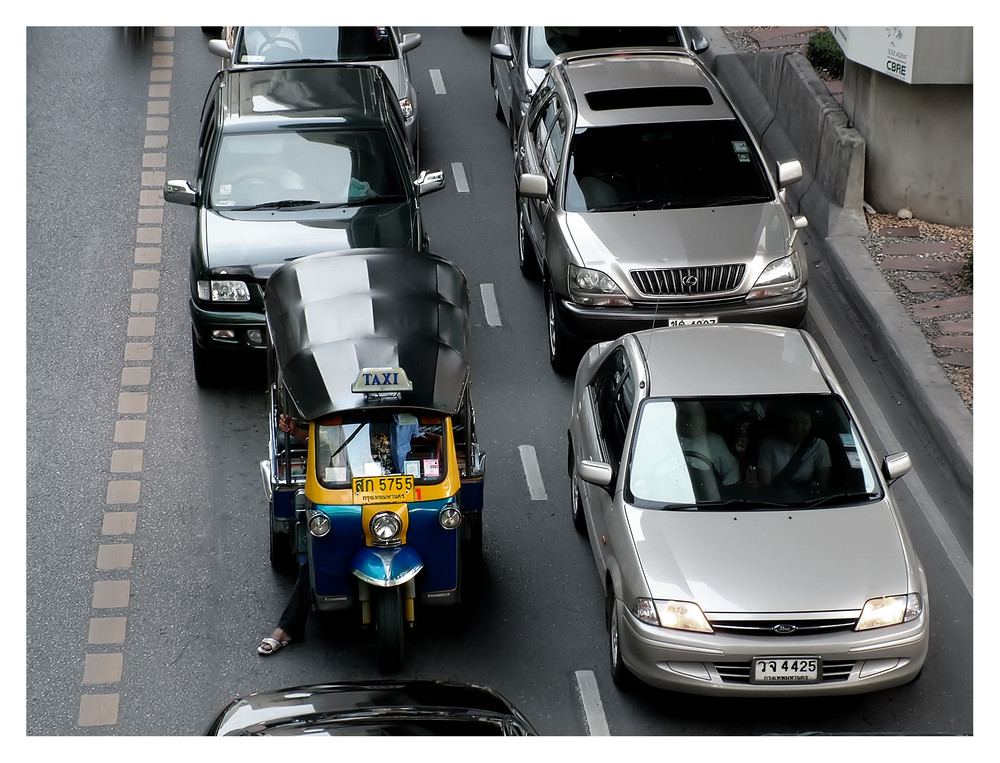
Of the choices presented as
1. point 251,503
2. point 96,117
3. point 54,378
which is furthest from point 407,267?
point 96,117

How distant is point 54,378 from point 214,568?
348 centimetres

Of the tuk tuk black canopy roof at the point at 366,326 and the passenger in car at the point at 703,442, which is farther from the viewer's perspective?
the passenger in car at the point at 703,442

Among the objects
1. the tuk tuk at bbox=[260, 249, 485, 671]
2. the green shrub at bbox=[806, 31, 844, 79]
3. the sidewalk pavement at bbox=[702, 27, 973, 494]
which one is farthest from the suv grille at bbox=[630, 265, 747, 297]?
the green shrub at bbox=[806, 31, 844, 79]

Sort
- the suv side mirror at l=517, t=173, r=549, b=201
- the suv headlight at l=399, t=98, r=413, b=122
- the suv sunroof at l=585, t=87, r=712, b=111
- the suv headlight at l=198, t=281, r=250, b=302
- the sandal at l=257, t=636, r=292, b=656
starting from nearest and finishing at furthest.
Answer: the sandal at l=257, t=636, r=292, b=656, the suv headlight at l=198, t=281, r=250, b=302, the suv side mirror at l=517, t=173, r=549, b=201, the suv sunroof at l=585, t=87, r=712, b=111, the suv headlight at l=399, t=98, r=413, b=122

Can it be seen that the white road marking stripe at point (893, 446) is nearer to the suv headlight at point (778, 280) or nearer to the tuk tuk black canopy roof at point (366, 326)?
the suv headlight at point (778, 280)

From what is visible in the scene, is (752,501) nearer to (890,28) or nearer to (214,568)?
(214,568)

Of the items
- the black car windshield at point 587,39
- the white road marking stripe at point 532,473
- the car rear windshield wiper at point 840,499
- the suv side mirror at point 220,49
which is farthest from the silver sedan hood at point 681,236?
the suv side mirror at point 220,49

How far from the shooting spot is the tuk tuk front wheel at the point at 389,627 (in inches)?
356

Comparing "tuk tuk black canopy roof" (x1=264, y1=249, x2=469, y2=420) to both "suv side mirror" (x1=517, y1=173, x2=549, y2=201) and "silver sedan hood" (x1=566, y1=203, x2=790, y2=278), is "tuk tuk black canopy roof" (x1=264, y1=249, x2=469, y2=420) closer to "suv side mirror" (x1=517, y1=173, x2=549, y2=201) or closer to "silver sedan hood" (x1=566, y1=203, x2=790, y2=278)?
"silver sedan hood" (x1=566, y1=203, x2=790, y2=278)

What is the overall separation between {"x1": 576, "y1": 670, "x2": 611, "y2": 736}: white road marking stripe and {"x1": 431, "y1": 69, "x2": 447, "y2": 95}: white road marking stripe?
37.7ft

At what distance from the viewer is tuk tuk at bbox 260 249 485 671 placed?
892 centimetres

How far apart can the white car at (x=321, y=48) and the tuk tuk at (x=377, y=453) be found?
7.30m

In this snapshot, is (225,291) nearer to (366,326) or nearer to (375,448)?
(366,326)

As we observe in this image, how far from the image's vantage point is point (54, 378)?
13008mm
